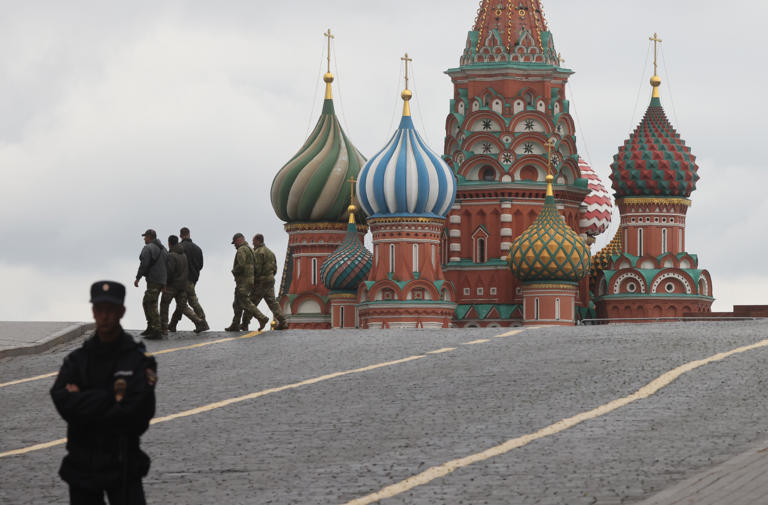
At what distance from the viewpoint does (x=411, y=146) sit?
7794 cm

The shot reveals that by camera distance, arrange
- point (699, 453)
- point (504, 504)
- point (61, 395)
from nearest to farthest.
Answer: point (61, 395) → point (504, 504) → point (699, 453)

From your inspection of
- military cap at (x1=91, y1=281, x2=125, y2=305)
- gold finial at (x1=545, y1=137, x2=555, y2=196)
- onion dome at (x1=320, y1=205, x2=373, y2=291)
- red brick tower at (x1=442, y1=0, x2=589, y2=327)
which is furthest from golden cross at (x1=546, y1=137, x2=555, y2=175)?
military cap at (x1=91, y1=281, x2=125, y2=305)

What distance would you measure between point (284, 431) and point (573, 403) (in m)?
3.04

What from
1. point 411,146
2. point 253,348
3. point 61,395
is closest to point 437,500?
point 61,395

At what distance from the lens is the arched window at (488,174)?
80.5 metres

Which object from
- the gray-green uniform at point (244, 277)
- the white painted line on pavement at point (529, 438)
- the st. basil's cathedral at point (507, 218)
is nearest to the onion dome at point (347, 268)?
the st. basil's cathedral at point (507, 218)

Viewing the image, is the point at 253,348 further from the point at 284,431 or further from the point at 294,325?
the point at 294,325

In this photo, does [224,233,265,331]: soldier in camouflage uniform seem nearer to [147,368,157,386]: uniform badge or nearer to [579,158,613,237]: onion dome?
[147,368,157,386]: uniform badge

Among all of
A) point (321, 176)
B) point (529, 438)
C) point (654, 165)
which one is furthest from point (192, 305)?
point (321, 176)

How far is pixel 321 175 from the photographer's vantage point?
85.4 m

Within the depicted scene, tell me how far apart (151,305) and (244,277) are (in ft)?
5.88

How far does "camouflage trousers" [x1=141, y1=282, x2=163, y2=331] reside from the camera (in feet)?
90.7

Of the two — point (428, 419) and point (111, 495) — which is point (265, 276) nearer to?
point (428, 419)

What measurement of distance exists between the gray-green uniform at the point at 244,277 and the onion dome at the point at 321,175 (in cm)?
5607
